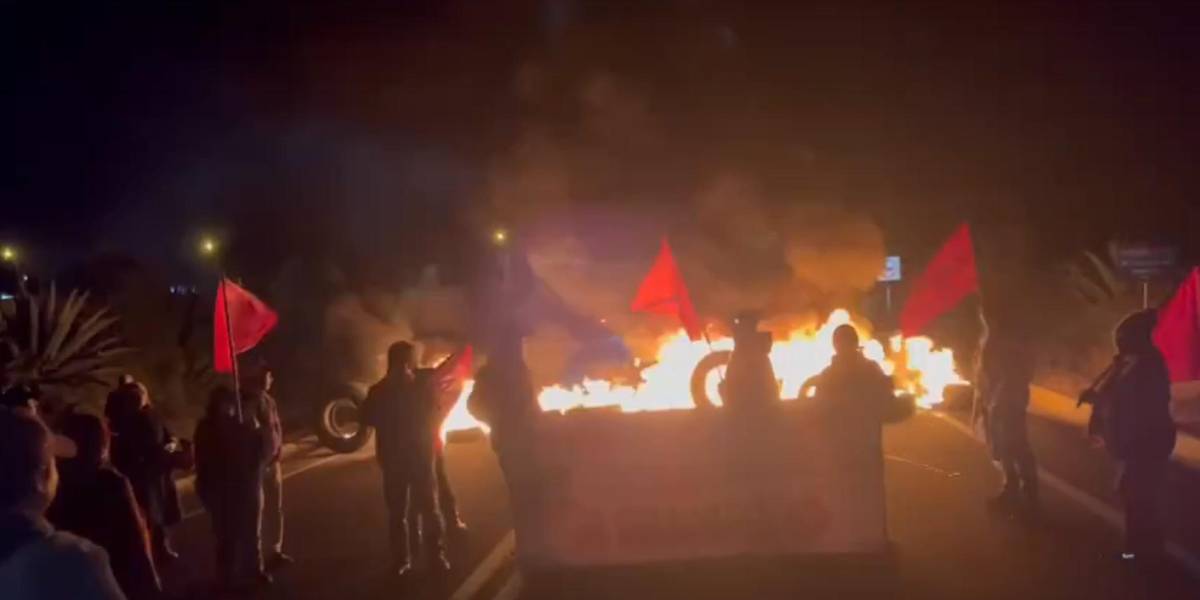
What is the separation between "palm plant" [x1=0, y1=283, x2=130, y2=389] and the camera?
2128 cm

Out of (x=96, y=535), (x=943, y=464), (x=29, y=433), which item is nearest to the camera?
(x=29, y=433)

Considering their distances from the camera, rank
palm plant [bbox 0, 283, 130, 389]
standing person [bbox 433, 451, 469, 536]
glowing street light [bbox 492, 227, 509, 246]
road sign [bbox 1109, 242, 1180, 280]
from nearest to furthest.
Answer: standing person [bbox 433, 451, 469, 536] → palm plant [bbox 0, 283, 130, 389] → glowing street light [bbox 492, 227, 509, 246] → road sign [bbox 1109, 242, 1180, 280]

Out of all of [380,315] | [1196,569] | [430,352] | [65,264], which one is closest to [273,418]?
[1196,569]

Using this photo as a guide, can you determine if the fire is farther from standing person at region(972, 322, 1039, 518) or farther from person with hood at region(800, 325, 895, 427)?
person with hood at region(800, 325, 895, 427)

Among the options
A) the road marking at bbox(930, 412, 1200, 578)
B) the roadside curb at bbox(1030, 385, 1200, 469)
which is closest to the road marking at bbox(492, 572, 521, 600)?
the road marking at bbox(930, 412, 1200, 578)

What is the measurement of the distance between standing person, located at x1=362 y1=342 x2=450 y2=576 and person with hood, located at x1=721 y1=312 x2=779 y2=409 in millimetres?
2082

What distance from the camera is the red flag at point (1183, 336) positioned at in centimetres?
1467

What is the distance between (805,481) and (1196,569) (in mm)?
2652

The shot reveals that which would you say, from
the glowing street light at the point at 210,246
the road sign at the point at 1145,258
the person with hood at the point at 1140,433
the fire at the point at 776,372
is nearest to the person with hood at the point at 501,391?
the fire at the point at 776,372

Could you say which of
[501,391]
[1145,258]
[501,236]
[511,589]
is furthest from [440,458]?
[1145,258]

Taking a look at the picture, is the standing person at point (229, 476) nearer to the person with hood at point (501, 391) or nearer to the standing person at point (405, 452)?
the standing person at point (405, 452)

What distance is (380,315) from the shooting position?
23.9 metres

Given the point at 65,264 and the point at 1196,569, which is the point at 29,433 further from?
the point at 65,264

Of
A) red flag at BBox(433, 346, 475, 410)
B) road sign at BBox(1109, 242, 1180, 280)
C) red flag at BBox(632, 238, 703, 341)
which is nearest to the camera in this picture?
red flag at BBox(433, 346, 475, 410)
